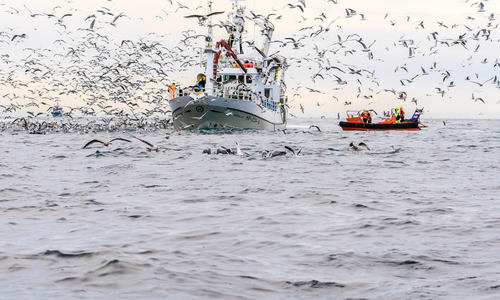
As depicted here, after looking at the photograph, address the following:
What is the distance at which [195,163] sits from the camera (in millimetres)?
17625

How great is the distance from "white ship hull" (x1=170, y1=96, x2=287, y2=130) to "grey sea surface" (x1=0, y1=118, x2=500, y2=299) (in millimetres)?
23630

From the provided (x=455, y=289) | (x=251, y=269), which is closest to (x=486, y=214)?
(x=455, y=289)

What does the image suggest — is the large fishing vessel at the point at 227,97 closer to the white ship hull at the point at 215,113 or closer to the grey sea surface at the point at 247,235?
the white ship hull at the point at 215,113

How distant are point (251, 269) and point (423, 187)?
805 cm

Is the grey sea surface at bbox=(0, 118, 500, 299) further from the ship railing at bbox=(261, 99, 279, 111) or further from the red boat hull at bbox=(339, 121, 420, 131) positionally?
the red boat hull at bbox=(339, 121, 420, 131)

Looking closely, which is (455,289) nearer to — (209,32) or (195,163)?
(195,163)

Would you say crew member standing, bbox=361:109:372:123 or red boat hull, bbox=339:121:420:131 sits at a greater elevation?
crew member standing, bbox=361:109:372:123

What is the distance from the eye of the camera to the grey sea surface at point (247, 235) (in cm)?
516

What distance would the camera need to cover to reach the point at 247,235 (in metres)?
7.35

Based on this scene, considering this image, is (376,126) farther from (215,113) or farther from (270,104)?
(215,113)

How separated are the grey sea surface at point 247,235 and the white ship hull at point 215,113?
77.5ft

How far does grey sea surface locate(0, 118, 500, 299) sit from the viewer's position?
5156 millimetres

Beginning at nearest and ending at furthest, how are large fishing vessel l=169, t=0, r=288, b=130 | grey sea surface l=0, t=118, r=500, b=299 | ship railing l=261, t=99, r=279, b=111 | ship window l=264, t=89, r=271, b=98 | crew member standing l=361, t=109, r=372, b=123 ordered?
grey sea surface l=0, t=118, r=500, b=299 → large fishing vessel l=169, t=0, r=288, b=130 → ship railing l=261, t=99, r=279, b=111 → crew member standing l=361, t=109, r=372, b=123 → ship window l=264, t=89, r=271, b=98

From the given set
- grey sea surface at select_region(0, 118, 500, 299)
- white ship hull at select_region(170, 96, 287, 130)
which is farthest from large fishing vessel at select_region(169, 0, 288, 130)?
grey sea surface at select_region(0, 118, 500, 299)
